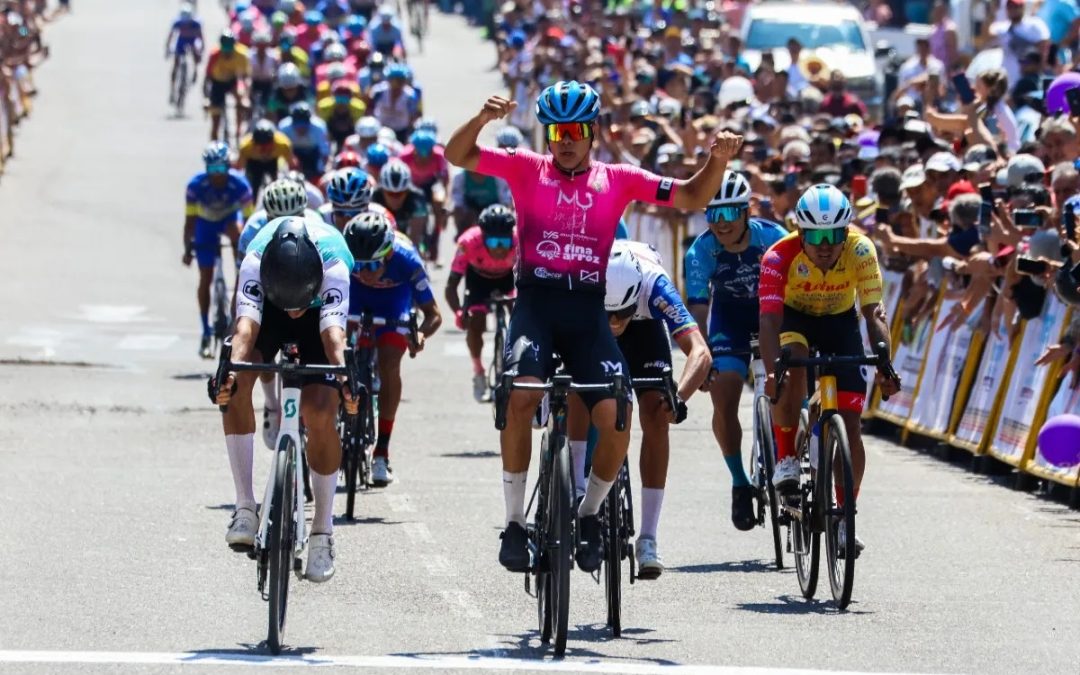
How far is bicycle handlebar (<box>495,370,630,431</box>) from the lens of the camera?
8.95 m

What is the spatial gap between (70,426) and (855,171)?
6569 millimetres

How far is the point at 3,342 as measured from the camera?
23.2 meters

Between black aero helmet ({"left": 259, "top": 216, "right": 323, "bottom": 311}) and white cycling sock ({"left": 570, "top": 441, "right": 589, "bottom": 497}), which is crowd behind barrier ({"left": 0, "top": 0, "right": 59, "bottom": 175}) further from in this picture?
black aero helmet ({"left": 259, "top": 216, "right": 323, "bottom": 311})

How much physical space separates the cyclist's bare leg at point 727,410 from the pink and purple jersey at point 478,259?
5.91m

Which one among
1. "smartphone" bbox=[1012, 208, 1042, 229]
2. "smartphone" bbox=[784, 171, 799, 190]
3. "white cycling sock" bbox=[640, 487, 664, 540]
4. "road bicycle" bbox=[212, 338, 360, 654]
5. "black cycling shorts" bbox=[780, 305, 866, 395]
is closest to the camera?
"road bicycle" bbox=[212, 338, 360, 654]

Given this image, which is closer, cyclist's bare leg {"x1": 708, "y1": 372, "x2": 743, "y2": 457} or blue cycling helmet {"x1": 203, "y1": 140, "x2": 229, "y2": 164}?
cyclist's bare leg {"x1": 708, "y1": 372, "x2": 743, "y2": 457}

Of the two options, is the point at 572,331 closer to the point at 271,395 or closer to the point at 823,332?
the point at 823,332

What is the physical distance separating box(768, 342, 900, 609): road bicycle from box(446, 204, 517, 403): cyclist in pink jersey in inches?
270

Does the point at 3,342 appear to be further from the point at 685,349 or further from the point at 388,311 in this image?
the point at 685,349

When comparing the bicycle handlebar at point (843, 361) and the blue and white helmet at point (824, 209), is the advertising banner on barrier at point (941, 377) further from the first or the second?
the bicycle handlebar at point (843, 361)

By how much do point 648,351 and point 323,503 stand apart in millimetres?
1709

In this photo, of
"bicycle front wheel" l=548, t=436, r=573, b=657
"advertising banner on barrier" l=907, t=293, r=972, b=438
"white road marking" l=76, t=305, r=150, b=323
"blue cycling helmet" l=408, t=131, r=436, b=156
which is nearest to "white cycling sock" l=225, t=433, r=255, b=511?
"bicycle front wheel" l=548, t=436, r=573, b=657

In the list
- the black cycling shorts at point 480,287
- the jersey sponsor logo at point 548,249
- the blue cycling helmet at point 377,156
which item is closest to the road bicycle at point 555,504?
the jersey sponsor logo at point 548,249

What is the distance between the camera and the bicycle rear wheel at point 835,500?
32.9ft
